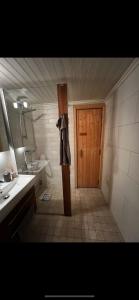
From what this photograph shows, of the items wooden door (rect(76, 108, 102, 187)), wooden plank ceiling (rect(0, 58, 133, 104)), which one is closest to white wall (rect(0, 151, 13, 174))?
wooden plank ceiling (rect(0, 58, 133, 104))

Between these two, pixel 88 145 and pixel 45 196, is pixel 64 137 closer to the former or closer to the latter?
pixel 88 145

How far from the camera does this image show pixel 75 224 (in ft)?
5.63

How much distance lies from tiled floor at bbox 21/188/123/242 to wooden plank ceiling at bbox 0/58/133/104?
6.60 feet

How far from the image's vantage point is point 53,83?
157 centimetres

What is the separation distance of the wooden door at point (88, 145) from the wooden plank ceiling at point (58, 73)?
2.41 feet

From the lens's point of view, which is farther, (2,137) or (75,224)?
(75,224)

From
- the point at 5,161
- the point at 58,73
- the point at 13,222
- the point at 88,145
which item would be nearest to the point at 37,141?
the point at 5,161

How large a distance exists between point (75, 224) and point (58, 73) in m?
2.20
